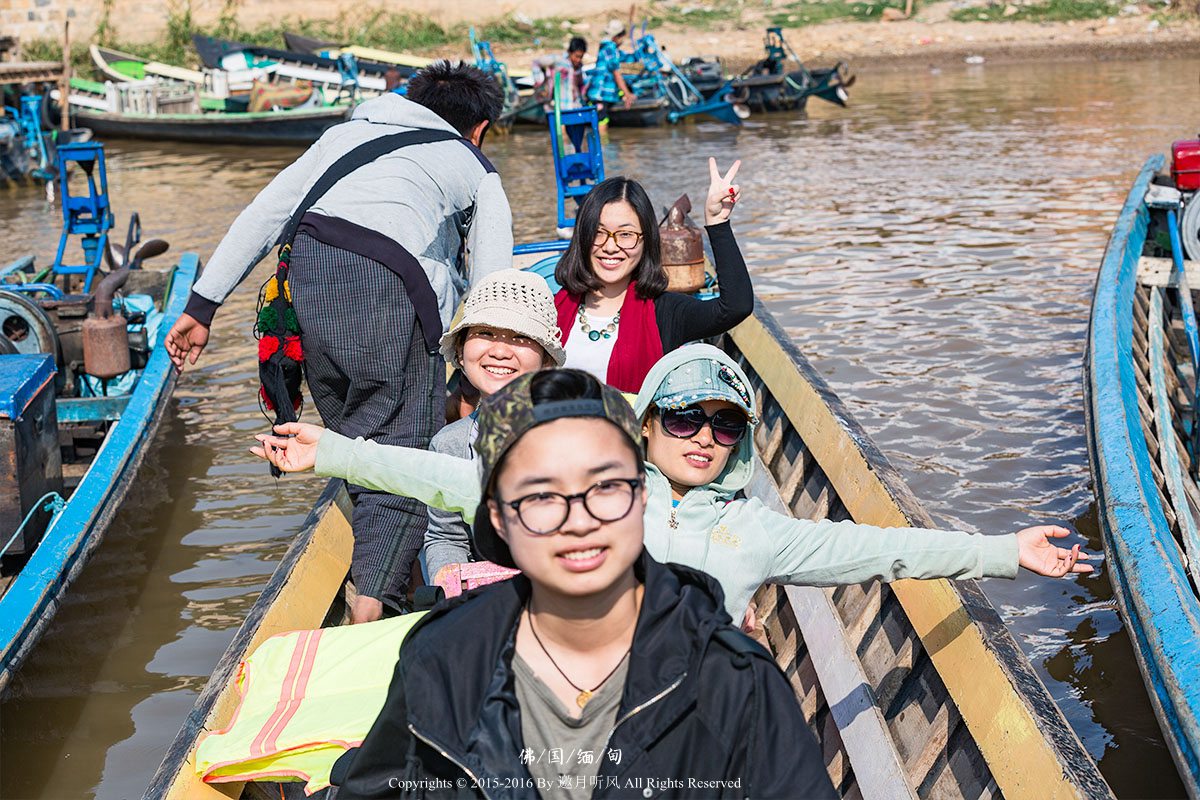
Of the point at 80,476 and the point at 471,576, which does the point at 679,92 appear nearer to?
the point at 80,476

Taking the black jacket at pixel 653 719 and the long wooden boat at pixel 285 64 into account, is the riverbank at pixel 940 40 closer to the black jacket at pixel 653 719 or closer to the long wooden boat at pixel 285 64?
the long wooden boat at pixel 285 64

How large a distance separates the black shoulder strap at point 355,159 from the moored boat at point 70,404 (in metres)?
1.77

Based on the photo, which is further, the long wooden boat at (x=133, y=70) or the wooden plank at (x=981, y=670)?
the long wooden boat at (x=133, y=70)

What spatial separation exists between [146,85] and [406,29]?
1031 cm

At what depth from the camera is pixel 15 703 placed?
5.12 m

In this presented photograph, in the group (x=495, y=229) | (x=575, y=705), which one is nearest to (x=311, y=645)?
(x=575, y=705)

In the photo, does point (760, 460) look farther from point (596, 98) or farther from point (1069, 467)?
point (596, 98)

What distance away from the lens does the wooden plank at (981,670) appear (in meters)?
2.58

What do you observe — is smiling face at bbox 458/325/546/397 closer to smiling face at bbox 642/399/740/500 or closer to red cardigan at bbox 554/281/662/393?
smiling face at bbox 642/399/740/500

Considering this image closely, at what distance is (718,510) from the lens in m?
2.94

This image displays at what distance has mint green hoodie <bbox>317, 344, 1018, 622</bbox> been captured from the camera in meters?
2.69

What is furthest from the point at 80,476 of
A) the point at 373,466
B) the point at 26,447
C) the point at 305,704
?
the point at 373,466

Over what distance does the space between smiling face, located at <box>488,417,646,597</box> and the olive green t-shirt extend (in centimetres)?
19

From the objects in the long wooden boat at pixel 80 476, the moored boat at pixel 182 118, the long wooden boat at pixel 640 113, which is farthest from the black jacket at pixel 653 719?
the long wooden boat at pixel 640 113
